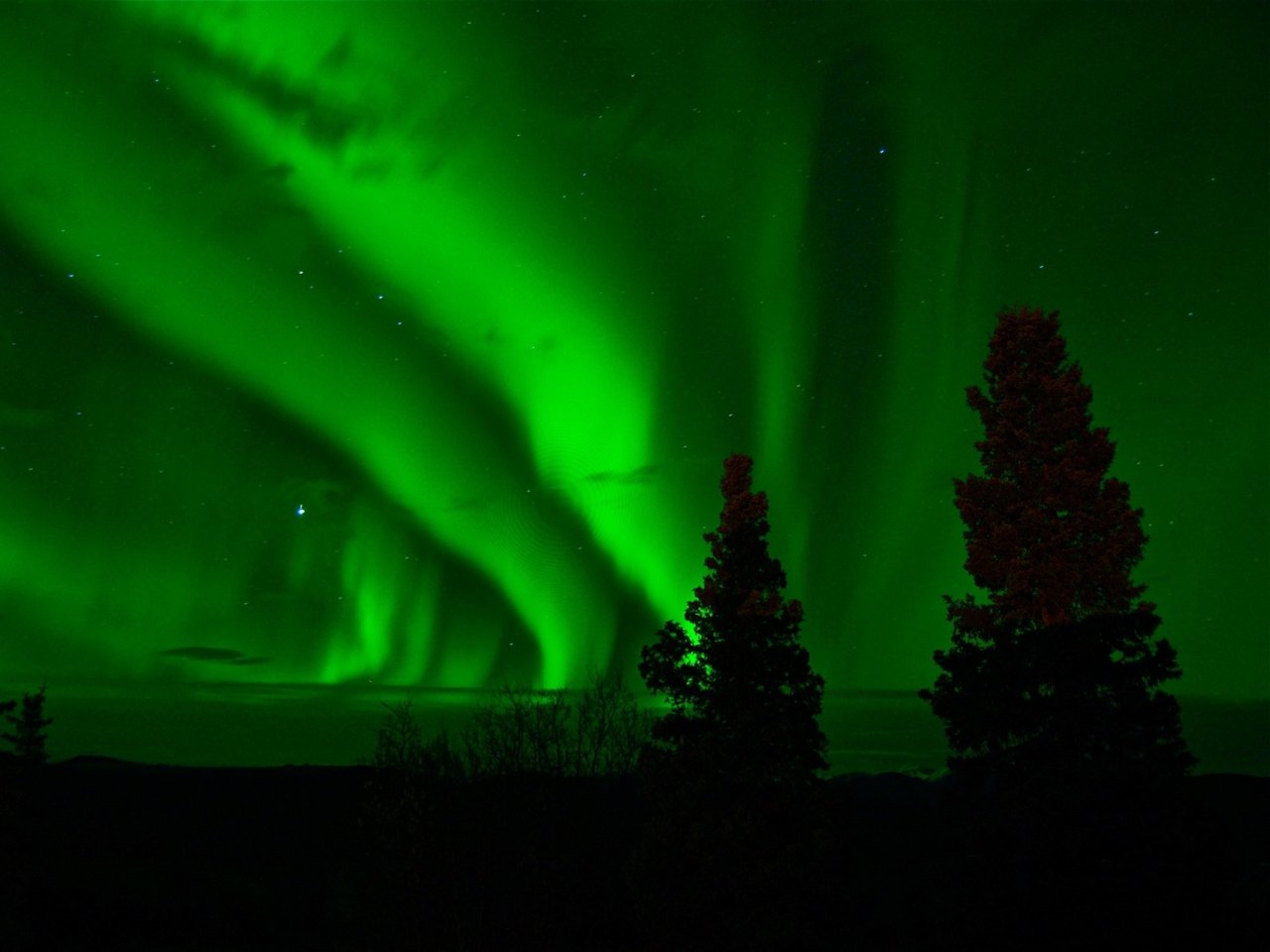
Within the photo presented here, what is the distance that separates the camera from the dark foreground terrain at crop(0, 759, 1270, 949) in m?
23.2

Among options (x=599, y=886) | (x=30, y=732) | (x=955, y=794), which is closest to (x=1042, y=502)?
(x=955, y=794)

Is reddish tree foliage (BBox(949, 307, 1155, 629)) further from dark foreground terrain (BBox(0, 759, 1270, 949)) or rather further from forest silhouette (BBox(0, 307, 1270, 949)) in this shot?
dark foreground terrain (BBox(0, 759, 1270, 949))

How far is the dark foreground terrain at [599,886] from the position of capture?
2319cm

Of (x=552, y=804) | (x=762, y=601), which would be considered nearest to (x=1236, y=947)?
(x=762, y=601)

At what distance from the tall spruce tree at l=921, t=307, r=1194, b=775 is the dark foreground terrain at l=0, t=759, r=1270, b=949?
1.83 m

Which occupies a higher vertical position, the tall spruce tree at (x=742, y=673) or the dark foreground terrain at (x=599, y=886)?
the tall spruce tree at (x=742, y=673)

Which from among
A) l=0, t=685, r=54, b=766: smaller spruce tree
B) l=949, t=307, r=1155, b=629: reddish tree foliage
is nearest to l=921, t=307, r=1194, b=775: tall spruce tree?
l=949, t=307, r=1155, b=629: reddish tree foliage

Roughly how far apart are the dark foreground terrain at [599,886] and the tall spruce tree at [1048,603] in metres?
1.83

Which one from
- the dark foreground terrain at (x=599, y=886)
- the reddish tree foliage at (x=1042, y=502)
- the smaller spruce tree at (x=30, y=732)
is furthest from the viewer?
the smaller spruce tree at (x=30, y=732)

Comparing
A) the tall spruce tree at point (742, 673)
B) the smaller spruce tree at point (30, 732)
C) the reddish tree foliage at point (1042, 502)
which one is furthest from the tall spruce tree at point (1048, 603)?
the smaller spruce tree at point (30, 732)

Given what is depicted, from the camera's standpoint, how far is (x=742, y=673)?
32188 mm

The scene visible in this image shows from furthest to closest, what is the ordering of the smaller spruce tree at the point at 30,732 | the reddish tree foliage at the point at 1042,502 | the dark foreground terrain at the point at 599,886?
the smaller spruce tree at the point at 30,732 → the reddish tree foliage at the point at 1042,502 → the dark foreground terrain at the point at 599,886

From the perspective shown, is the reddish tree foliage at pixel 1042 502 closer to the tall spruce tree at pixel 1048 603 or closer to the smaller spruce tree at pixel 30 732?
the tall spruce tree at pixel 1048 603

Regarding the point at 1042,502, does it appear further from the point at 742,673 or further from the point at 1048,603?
the point at 742,673
